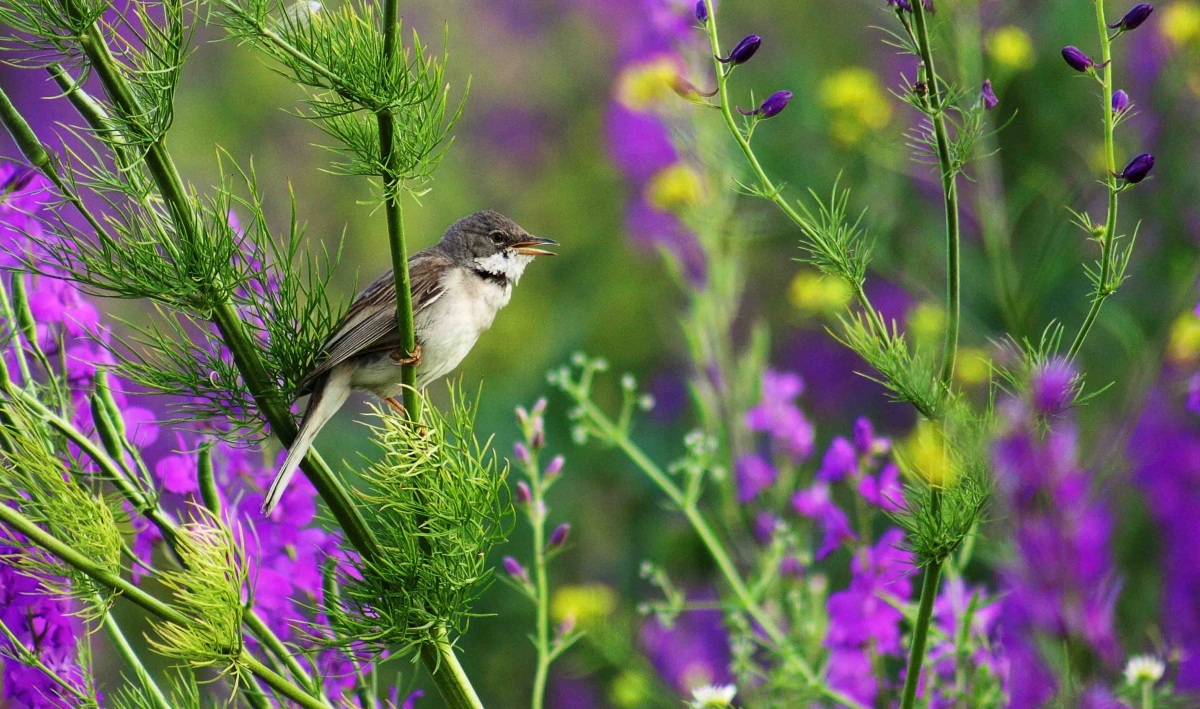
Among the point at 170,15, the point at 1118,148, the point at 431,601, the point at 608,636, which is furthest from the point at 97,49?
the point at 1118,148

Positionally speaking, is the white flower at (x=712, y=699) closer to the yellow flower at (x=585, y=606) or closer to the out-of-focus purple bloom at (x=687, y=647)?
the yellow flower at (x=585, y=606)

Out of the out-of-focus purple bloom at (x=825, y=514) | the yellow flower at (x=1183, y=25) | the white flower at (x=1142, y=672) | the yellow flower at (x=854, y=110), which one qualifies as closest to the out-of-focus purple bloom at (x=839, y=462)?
the out-of-focus purple bloom at (x=825, y=514)

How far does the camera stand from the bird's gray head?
2.88 m

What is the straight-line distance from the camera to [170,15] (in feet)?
4.54

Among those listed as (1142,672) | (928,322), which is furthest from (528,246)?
(1142,672)

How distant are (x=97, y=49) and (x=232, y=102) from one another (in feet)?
14.6

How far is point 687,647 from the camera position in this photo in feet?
11.2

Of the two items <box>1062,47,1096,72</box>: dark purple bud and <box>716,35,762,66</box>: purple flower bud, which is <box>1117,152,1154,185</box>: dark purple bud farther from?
<box>716,35,762,66</box>: purple flower bud

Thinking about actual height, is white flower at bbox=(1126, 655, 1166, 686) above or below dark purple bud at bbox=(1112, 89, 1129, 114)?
below

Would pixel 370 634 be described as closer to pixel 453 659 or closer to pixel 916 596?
pixel 453 659

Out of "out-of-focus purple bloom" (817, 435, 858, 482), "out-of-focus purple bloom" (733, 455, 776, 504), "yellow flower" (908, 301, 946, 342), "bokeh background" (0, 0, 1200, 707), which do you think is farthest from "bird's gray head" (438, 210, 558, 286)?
"out-of-focus purple bloom" (817, 435, 858, 482)

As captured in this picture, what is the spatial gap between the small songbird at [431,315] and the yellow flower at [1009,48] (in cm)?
Result: 126

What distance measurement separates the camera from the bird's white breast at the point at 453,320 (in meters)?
2.54

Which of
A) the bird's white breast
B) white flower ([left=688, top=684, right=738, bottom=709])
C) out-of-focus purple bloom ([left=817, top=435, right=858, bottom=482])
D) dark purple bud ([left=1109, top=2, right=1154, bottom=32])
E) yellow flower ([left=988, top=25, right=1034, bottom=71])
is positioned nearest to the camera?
dark purple bud ([left=1109, top=2, right=1154, bottom=32])
